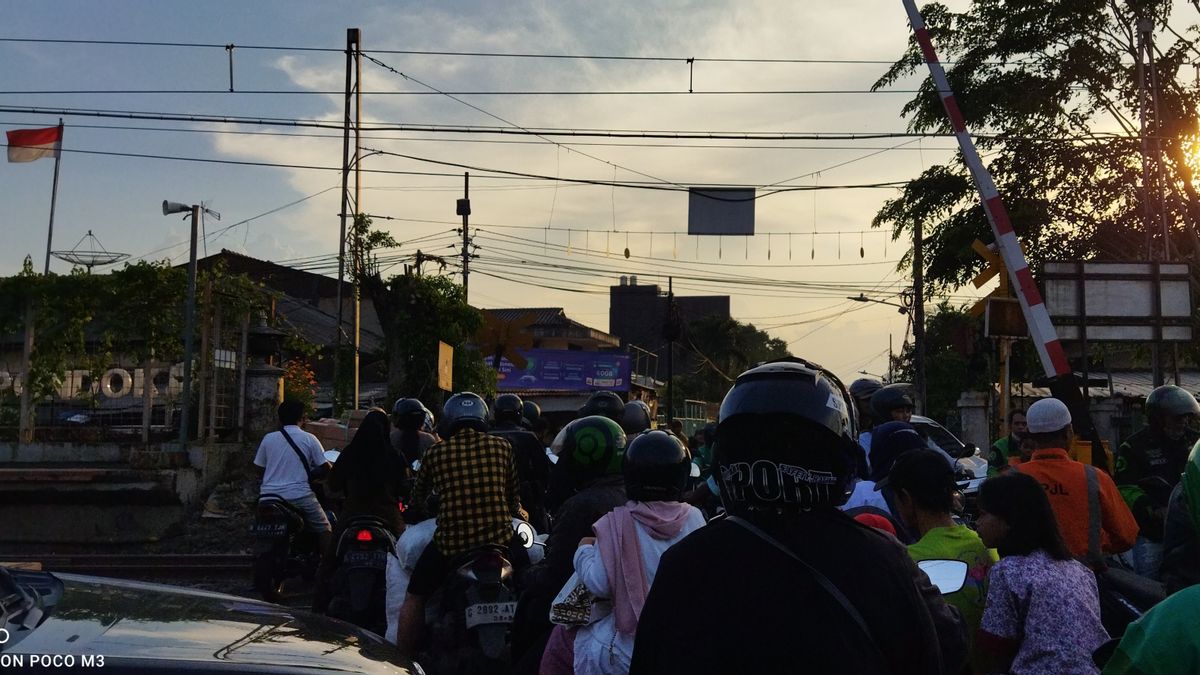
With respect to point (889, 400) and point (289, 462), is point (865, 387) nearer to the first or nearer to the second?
point (889, 400)

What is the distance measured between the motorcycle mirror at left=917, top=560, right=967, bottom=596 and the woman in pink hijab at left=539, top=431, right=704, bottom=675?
0.76 metres

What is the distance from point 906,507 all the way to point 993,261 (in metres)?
8.78

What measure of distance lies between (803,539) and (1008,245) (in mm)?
7436

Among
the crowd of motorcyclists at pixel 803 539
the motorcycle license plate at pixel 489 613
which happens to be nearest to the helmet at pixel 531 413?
the crowd of motorcyclists at pixel 803 539

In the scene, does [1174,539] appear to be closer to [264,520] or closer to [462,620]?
[462,620]

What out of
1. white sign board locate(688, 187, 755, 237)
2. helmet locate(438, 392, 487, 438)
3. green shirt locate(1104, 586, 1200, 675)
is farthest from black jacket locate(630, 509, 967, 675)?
white sign board locate(688, 187, 755, 237)

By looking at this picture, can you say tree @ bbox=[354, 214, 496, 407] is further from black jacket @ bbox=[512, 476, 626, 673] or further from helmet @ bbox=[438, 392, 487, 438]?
black jacket @ bbox=[512, 476, 626, 673]

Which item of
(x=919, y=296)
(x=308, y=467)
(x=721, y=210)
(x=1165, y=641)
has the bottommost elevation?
(x=308, y=467)

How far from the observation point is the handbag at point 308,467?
372 inches

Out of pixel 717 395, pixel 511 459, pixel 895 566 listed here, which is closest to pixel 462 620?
pixel 511 459

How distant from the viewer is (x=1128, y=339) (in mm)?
14016

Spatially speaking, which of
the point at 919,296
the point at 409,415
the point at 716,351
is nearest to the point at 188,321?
the point at 409,415

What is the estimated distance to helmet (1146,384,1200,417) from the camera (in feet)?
21.5

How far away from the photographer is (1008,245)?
901 centimetres
